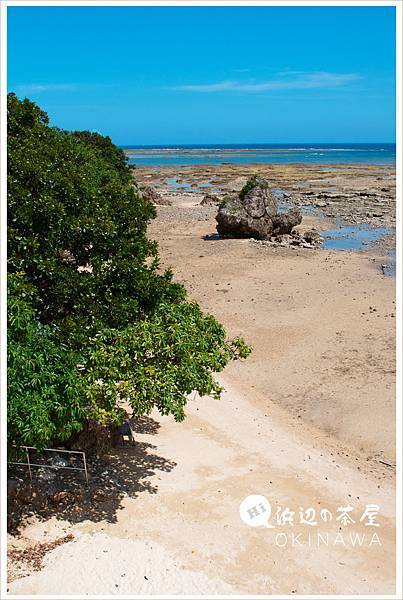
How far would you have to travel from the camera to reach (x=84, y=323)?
1144cm

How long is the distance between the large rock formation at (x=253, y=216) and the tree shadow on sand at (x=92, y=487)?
89.7ft

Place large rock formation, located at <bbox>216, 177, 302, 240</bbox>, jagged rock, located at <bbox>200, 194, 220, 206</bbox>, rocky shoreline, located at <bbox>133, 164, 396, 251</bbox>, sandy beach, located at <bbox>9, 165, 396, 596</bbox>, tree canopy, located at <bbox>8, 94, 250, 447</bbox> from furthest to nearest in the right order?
jagged rock, located at <bbox>200, 194, 220, 206</bbox>
rocky shoreline, located at <bbox>133, 164, 396, 251</bbox>
large rock formation, located at <bbox>216, 177, 302, 240</bbox>
sandy beach, located at <bbox>9, 165, 396, 596</bbox>
tree canopy, located at <bbox>8, 94, 250, 447</bbox>

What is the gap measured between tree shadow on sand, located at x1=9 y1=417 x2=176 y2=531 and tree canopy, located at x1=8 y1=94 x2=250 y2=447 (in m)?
1.29

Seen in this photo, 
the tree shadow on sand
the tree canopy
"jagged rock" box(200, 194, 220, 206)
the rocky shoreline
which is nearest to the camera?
the tree canopy

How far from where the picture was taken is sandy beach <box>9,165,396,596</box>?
10273 mm

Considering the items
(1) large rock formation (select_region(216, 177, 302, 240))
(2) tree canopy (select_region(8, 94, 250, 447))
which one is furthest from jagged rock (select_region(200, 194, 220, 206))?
(2) tree canopy (select_region(8, 94, 250, 447))

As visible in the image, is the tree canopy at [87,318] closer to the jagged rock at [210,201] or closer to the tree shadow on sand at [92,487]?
the tree shadow on sand at [92,487]

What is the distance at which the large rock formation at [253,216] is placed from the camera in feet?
131

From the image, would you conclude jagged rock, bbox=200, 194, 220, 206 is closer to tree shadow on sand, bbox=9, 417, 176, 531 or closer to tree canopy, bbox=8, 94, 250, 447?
tree canopy, bbox=8, 94, 250, 447

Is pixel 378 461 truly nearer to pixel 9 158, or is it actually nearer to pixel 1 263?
pixel 1 263

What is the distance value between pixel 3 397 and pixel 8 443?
151 cm

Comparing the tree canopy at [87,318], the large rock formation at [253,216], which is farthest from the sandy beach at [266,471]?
the large rock formation at [253,216]

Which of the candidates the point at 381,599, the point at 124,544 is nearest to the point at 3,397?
the point at 124,544

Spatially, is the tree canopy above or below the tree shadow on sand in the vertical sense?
above
